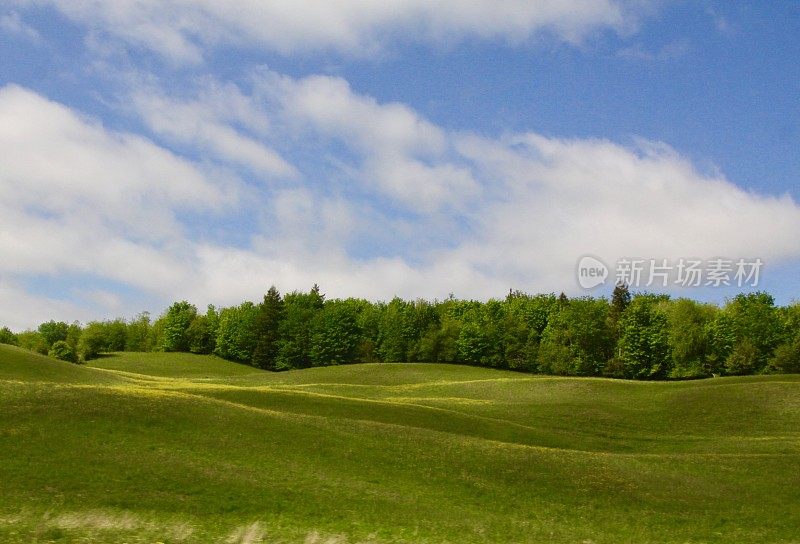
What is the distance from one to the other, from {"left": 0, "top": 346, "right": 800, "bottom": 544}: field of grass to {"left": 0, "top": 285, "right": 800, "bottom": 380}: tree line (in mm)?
64891

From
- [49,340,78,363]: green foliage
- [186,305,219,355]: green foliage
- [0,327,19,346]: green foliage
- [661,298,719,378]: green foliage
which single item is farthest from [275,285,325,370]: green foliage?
[661,298,719,378]: green foliage

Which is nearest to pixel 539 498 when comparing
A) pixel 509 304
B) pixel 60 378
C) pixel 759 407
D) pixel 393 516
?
pixel 393 516

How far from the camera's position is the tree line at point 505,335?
121 meters

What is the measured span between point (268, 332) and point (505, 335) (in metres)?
53.1

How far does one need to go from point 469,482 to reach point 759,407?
43676 millimetres

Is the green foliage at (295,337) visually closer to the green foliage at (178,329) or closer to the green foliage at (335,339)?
the green foliage at (335,339)

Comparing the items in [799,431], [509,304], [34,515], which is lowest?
[34,515]

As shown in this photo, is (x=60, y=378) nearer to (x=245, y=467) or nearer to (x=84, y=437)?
(x=84, y=437)

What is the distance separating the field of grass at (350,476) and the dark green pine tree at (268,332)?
9782 cm

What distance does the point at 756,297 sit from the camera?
127250 millimetres

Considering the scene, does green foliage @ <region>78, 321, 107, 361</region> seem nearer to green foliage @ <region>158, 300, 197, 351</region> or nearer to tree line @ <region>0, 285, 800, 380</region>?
tree line @ <region>0, 285, 800, 380</region>

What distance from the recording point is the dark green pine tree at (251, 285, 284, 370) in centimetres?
15575

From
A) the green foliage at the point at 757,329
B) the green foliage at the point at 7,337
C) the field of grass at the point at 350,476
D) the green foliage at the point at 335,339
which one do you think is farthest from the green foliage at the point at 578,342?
the green foliage at the point at 7,337

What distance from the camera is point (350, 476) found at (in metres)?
34.8
